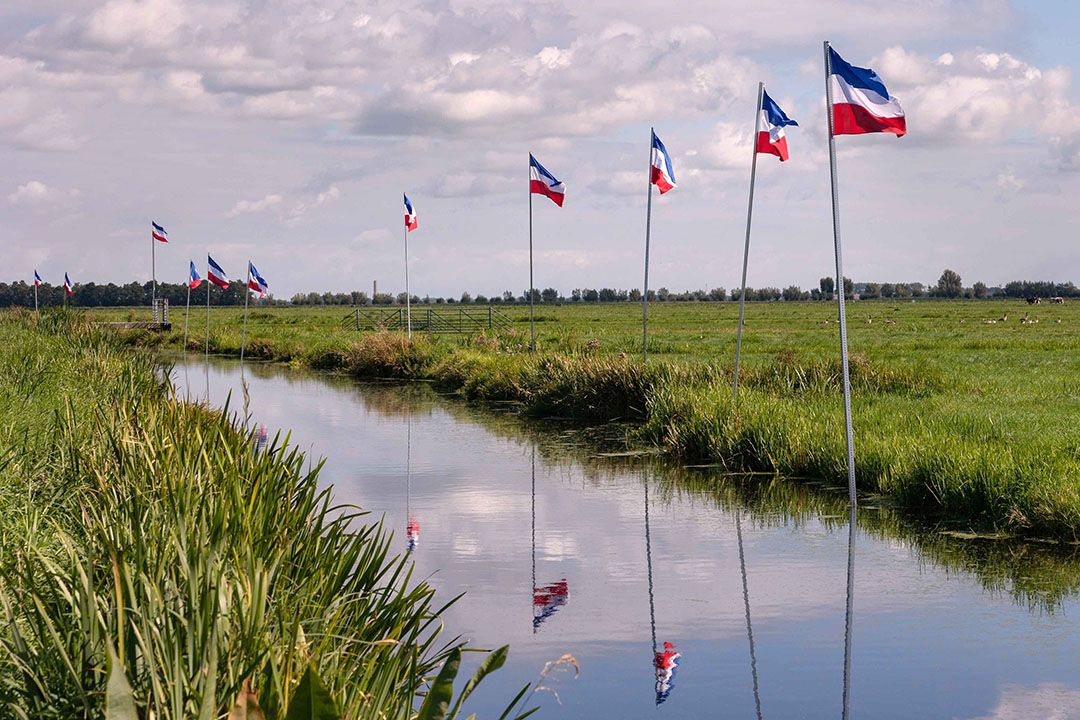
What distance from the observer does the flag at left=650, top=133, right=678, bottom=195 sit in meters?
25.8

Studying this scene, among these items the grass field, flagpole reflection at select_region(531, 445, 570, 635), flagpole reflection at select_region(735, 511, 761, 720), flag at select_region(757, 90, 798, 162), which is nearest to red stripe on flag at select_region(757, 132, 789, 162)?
flag at select_region(757, 90, 798, 162)

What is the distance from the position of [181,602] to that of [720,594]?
716 cm

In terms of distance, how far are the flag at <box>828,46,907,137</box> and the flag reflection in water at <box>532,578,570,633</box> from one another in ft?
22.1

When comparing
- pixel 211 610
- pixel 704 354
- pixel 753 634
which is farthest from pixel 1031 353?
pixel 211 610

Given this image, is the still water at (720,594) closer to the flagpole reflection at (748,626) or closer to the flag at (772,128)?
the flagpole reflection at (748,626)

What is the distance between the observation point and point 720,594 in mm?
11812

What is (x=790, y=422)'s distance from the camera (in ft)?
63.4

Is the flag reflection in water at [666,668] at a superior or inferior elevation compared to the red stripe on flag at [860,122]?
inferior

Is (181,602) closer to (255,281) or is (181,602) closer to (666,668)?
(666,668)

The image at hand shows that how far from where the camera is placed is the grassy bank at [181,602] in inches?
182

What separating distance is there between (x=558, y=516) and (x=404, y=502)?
221 centimetres

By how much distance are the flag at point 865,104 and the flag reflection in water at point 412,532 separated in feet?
22.9

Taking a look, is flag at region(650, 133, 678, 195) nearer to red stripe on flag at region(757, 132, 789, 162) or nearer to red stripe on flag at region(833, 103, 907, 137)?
red stripe on flag at region(757, 132, 789, 162)

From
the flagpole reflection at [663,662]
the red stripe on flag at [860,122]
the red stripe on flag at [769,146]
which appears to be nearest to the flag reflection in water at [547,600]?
the flagpole reflection at [663,662]
